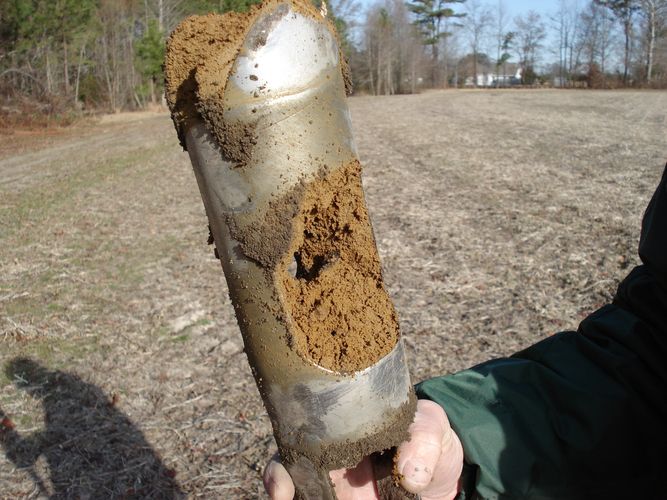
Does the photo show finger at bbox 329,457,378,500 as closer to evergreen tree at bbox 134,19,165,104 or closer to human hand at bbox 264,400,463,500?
human hand at bbox 264,400,463,500

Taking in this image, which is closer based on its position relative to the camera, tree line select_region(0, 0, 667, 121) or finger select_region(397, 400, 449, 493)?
finger select_region(397, 400, 449, 493)

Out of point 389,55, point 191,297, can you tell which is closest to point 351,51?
point 389,55

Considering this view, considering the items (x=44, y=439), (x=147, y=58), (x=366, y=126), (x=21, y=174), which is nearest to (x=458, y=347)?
(x=44, y=439)

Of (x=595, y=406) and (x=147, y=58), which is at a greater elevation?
(x=147, y=58)

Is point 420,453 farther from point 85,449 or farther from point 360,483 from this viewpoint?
point 85,449

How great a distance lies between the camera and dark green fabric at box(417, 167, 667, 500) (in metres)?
1.66

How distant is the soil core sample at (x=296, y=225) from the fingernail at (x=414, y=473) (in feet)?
0.25

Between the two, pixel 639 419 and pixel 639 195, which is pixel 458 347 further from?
pixel 639 195

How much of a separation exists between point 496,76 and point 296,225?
8830 centimetres

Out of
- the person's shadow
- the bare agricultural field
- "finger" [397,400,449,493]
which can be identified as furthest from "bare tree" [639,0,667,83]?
"finger" [397,400,449,493]

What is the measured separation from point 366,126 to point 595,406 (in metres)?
21.2

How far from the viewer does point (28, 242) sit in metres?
8.18

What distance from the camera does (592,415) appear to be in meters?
1.67

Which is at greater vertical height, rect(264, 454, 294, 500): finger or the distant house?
the distant house
